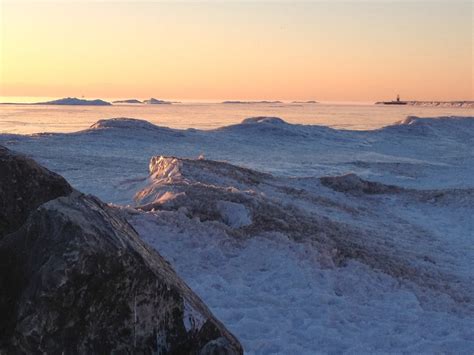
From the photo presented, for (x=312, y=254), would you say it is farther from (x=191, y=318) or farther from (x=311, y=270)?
(x=191, y=318)

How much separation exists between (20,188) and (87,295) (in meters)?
1.47

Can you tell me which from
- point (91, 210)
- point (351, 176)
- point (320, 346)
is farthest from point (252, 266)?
point (351, 176)

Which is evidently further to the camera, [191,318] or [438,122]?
[438,122]

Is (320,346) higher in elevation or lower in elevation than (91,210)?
lower

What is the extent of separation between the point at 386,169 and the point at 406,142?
16744 millimetres

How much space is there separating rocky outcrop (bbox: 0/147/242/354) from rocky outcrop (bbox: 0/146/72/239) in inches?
25.9

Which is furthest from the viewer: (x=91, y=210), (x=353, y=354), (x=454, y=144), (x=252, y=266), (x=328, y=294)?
(x=454, y=144)

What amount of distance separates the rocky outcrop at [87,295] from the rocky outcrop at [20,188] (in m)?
0.66

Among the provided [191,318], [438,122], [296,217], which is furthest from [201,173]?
[438,122]

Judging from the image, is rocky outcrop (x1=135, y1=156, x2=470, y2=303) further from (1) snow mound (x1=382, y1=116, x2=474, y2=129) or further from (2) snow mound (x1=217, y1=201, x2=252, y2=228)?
(1) snow mound (x1=382, y1=116, x2=474, y2=129)

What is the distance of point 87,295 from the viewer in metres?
3.72

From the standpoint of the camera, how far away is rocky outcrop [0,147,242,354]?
11.8 feet

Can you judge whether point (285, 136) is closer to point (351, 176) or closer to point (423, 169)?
point (423, 169)

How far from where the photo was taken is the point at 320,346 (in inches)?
236
